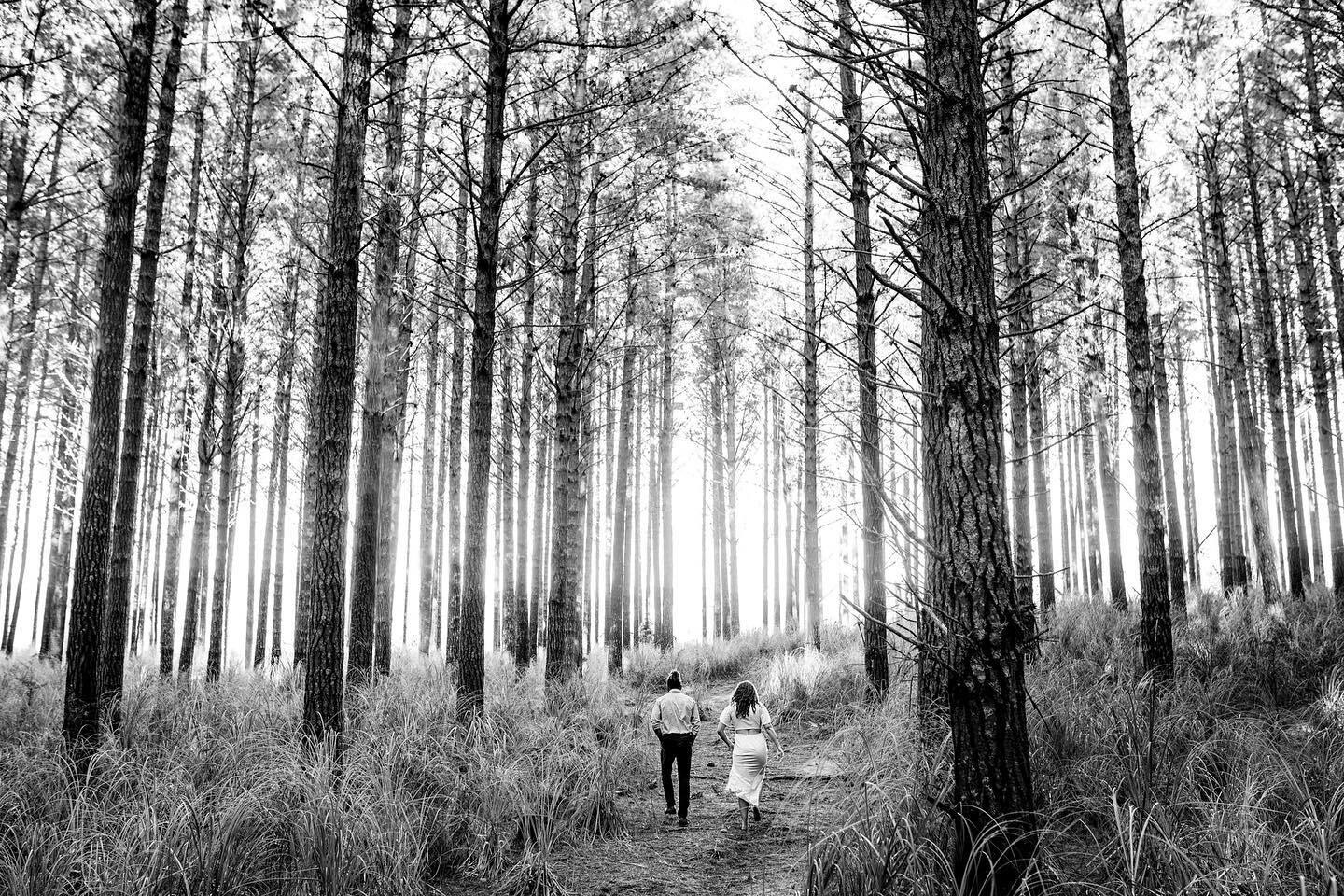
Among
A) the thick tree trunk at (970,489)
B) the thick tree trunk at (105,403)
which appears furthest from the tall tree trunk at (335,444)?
the thick tree trunk at (970,489)

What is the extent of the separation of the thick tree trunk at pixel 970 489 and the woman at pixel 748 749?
124 inches

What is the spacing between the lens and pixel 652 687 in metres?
13.2

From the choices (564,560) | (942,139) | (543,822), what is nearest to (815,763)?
(543,822)

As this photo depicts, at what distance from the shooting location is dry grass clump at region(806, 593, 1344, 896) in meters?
3.02

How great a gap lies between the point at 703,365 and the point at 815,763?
570 inches

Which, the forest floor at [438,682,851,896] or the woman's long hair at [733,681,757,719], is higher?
the woman's long hair at [733,681,757,719]

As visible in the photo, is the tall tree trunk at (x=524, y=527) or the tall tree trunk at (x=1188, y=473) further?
the tall tree trunk at (x=1188, y=473)

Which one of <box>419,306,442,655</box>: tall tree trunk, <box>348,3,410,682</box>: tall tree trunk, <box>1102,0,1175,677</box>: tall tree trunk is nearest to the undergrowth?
<box>348,3,410,682</box>: tall tree trunk

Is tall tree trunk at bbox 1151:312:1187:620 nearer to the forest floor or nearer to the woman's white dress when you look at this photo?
the forest floor

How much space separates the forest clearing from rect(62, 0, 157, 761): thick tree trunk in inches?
1.6

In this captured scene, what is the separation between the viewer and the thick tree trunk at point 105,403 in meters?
6.20

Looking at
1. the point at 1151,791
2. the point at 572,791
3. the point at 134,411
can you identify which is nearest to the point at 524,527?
the point at 134,411

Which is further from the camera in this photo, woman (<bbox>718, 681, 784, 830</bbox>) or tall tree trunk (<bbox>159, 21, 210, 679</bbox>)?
tall tree trunk (<bbox>159, 21, 210, 679</bbox>)

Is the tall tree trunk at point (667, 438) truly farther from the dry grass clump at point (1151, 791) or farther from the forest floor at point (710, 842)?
the dry grass clump at point (1151, 791)
